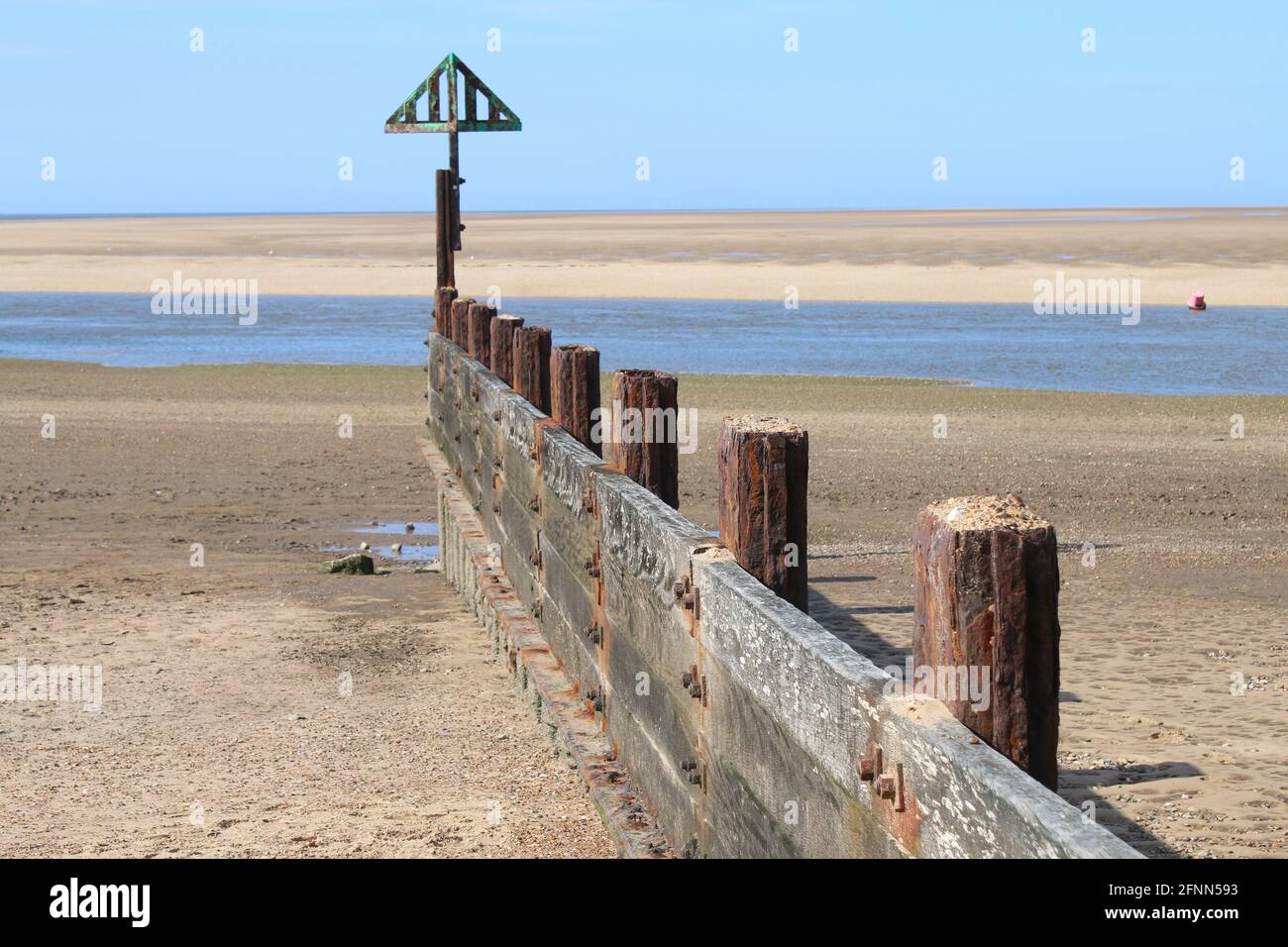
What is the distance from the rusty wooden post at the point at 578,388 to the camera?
650 centimetres

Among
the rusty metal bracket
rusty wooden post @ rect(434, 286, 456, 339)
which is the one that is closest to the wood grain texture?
the rusty metal bracket

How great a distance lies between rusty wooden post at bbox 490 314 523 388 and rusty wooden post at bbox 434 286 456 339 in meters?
4.03

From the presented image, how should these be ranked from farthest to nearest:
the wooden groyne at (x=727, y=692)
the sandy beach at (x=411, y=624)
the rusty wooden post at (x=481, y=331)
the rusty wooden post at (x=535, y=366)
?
the rusty wooden post at (x=481, y=331) < the rusty wooden post at (x=535, y=366) < the sandy beach at (x=411, y=624) < the wooden groyne at (x=727, y=692)

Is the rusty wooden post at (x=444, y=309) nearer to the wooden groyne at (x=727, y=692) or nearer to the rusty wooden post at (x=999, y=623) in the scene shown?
the wooden groyne at (x=727, y=692)

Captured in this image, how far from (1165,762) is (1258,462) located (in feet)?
34.3

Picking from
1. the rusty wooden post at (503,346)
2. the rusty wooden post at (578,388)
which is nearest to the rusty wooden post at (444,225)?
the rusty wooden post at (503,346)

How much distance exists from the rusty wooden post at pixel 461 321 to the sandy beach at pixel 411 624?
188 centimetres

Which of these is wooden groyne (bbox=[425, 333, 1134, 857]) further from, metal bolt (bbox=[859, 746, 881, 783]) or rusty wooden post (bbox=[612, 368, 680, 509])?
rusty wooden post (bbox=[612, 368, 680, 509])

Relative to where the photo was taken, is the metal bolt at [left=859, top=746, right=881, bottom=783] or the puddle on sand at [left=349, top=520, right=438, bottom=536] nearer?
the metal bolt at [left=859, top=746, right=881, bottom=783]

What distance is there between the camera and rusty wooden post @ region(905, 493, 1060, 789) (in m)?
2.61

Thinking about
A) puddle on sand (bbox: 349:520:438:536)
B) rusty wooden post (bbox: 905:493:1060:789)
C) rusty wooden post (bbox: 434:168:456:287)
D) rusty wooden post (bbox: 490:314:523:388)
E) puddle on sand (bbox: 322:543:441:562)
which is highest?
rusty wooden post (bbox: 434:168:456:287)
